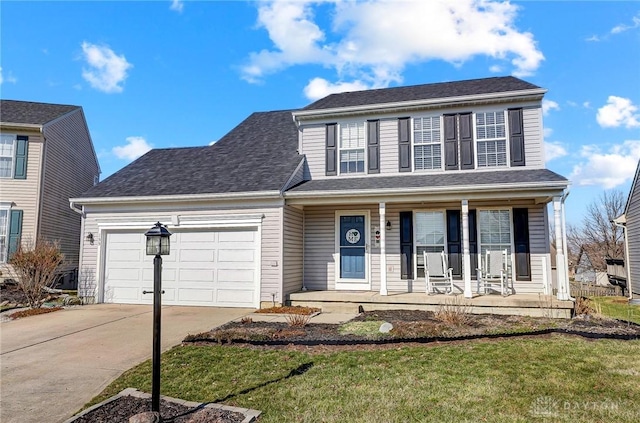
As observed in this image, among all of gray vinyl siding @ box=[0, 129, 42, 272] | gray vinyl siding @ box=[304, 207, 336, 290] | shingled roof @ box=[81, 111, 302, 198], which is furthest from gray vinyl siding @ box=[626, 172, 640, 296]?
gray vinyl siding @ box=[0, 129, 42, 272]

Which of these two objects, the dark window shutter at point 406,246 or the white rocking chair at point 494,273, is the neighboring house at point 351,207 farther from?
the white rocking chair at point 494,273

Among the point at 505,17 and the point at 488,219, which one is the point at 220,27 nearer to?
the point at 505,17

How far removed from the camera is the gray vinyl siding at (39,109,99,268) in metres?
14.3

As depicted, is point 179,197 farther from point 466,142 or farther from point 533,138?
point 533,138

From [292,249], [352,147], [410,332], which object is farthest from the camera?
[352,147]

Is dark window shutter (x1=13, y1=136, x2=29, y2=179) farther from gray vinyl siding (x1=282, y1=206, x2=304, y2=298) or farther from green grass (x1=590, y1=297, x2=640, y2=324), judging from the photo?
green grass (x1=590, y1=297, x2=640, y2=324)

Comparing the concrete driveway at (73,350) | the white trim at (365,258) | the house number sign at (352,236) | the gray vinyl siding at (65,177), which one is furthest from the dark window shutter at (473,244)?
the gray vinyl siding at (65,177)

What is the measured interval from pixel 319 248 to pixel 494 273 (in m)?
4.50

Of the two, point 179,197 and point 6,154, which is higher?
point 6,154

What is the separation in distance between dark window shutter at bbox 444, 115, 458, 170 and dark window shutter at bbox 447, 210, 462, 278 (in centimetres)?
131

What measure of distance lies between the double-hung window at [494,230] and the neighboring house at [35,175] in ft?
42.1

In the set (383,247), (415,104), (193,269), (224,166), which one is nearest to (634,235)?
(415,104)

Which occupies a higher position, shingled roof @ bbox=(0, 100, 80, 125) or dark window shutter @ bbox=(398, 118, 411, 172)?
shingled roof @ bbox=(0, 100, 80, 125)

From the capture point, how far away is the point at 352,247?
10.5 meters
